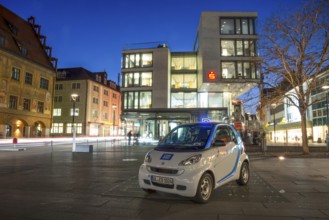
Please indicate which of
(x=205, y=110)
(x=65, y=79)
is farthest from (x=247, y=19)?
(x=65, y=79)

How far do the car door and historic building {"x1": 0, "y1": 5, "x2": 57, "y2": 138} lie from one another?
129 ft

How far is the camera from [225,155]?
6.65 m

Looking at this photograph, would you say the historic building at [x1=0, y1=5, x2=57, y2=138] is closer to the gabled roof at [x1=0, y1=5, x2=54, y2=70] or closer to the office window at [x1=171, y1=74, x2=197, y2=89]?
the gabled roof at [x1=0, y1=5, x2=54, y2=70]

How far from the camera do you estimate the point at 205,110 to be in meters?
40.0

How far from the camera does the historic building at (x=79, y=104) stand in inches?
2401

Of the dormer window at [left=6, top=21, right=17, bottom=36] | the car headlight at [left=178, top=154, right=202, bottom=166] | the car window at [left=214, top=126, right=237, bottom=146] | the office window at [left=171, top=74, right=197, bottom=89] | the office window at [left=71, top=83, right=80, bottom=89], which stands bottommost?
the car headlight at [left=178, top=154, right=202, bottom=166]

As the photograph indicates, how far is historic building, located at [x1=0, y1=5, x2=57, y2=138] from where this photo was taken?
127 feet

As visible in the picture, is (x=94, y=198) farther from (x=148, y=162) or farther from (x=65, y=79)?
(x=65, y=79)

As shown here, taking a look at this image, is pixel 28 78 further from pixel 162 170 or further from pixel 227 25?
pixel 162 170

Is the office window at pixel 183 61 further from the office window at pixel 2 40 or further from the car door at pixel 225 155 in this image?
the car door at pixel 225 155

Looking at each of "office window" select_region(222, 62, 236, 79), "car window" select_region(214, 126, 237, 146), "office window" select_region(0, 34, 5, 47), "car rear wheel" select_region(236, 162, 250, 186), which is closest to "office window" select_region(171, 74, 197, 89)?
"office window" select_region(222, 62, 236, 79)

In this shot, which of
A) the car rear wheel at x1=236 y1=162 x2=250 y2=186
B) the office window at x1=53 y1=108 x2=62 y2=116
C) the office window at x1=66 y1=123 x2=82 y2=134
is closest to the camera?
the car rear wheel at x1=236 y1=162 x2=250 y2=186

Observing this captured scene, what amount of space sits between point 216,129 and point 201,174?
60.7 inches

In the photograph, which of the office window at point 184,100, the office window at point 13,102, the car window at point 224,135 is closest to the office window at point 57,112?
the office window at point 13,102
